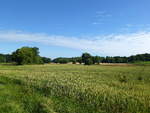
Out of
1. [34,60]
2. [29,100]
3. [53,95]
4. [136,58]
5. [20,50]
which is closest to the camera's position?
[29,100]

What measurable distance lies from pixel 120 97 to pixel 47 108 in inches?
156

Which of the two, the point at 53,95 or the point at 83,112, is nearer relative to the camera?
the point at 83,112

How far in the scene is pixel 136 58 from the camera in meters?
98.8

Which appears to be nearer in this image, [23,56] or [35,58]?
[23,56]

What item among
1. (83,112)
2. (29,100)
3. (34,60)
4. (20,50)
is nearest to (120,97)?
(83,112)

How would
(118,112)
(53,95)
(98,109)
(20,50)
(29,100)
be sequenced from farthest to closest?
(20,50) → (53,95) → (29,100) → (98,109) → (118,112)

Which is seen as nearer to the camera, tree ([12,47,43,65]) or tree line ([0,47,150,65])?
tree ([12,47,43,65])

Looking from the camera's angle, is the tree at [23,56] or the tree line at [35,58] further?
the tree line at [35,58]

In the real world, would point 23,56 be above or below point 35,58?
above

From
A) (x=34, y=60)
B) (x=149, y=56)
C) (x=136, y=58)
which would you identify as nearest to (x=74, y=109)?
(x=34, y=60)

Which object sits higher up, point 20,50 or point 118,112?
point 20,50

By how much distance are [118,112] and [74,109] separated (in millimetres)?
2072

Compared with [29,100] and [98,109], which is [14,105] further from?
[98,109]

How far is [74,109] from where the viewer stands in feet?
25.2
